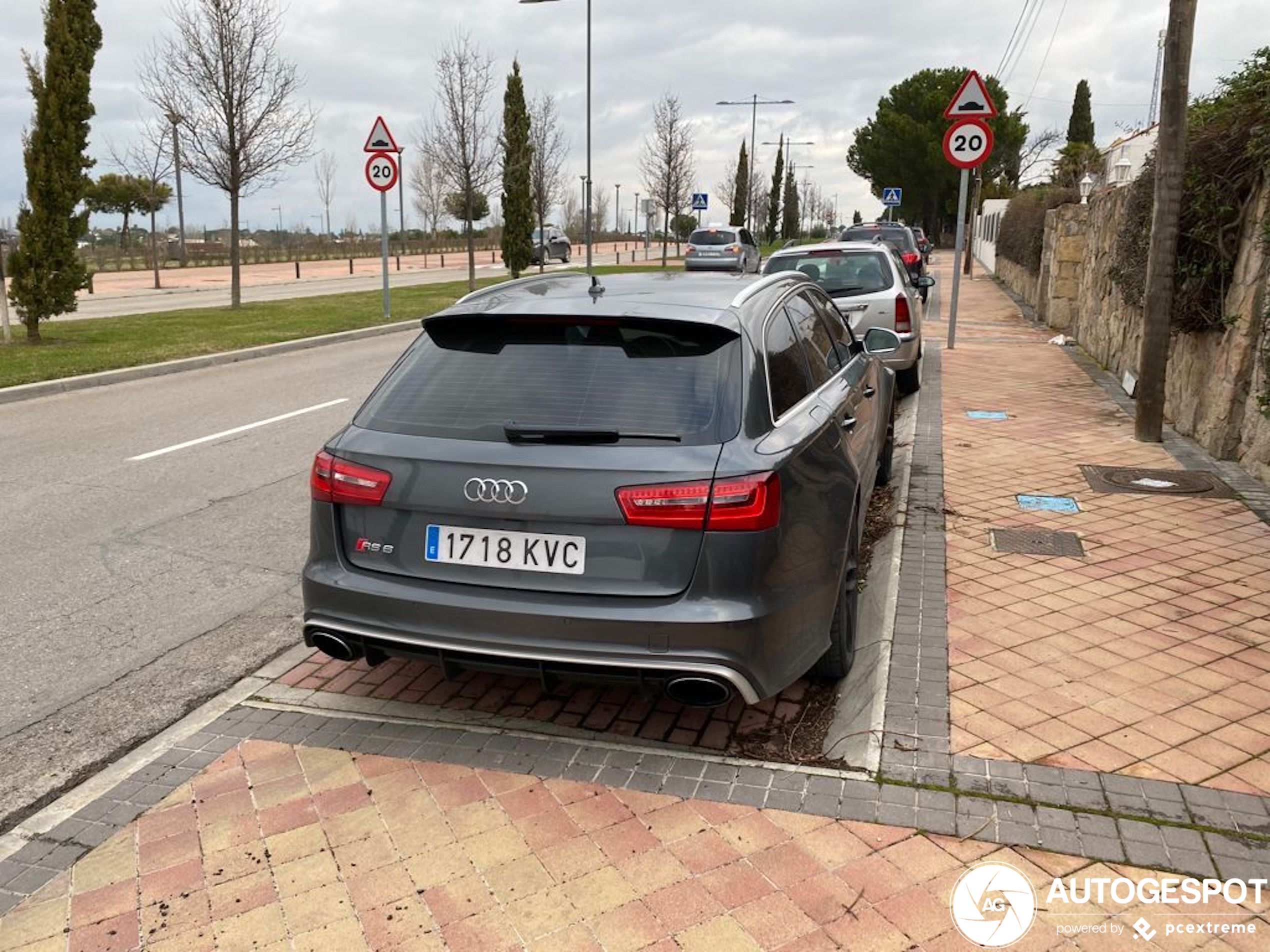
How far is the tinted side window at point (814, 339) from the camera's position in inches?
171

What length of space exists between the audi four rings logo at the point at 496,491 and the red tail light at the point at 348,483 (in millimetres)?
312

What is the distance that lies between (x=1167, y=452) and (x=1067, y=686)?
179 inches

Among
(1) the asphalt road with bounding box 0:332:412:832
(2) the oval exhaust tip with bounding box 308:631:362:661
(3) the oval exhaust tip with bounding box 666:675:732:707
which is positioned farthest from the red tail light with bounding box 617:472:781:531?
(1) the asphalt road with bounding box 0:332:412:832

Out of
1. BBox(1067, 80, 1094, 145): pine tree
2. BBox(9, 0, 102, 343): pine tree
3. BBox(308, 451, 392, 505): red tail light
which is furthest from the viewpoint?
BBox(1067, 80, 1094, 145): pine tree

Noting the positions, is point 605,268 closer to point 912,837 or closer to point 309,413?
point 309,413

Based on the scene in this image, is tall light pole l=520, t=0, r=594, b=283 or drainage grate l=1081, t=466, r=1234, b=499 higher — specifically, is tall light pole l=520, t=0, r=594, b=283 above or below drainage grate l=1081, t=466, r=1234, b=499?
above

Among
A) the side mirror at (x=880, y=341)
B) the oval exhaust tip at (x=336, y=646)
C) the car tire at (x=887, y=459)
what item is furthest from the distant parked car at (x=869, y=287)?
the oval exhaust tip at (x=336, y=646)

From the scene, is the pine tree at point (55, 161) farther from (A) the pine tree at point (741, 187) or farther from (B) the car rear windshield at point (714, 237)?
(A) the pine tree at point (741, 187)

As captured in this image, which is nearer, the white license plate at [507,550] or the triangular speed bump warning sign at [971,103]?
the white license plate at [507,550]

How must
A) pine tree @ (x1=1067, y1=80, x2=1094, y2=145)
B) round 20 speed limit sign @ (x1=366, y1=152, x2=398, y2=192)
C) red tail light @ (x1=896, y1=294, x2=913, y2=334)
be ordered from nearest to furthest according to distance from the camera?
red tail light @ (x1=896, y1=294, x2=913, y2=334) < round 20 speed limit sign @ (x1=366, y1=152, x2=398, y2=192) < pine tree @ (x1=1067, y1=80, x2=1094, y2=145)

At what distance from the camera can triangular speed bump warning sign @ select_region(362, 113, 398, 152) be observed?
17.1 metres

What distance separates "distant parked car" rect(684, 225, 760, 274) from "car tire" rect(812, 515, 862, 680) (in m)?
25.5

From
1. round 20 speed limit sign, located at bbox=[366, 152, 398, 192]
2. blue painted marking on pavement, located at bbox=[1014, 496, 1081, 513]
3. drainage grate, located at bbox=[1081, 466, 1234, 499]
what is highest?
round 20 speed limit sign, located at bbox=[366, 152, 398, 192]

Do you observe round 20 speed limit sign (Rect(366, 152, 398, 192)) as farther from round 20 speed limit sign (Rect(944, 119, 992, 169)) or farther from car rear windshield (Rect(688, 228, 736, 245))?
car rear windshield (Rect(688, 228, 736, 245))
